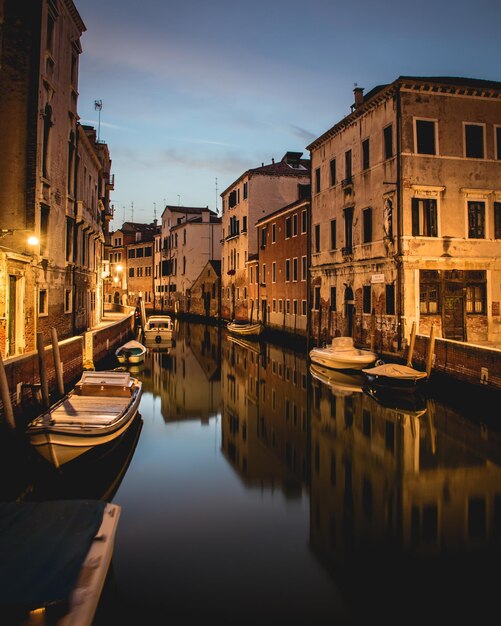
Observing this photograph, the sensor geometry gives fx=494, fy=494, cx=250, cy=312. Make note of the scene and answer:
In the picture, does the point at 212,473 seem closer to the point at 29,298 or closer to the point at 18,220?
the point at 29,298

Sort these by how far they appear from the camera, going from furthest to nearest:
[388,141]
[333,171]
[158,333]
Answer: [158,333], [333,171], [388,141]

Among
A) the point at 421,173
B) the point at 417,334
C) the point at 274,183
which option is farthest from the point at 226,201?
the point at 417,334

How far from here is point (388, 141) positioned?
18.4 meters

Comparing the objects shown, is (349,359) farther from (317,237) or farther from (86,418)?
(86,418)

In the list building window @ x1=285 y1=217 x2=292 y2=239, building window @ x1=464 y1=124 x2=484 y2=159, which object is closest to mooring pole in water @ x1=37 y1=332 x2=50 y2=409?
building window @ x1=464 y1=124 x2=484 y2=159

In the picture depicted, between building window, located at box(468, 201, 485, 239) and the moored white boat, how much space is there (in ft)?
43.9

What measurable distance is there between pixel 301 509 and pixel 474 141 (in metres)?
16.1

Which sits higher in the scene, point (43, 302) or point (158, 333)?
point (43, 302)

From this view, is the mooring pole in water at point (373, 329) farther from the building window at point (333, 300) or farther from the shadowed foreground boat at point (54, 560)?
the shadowed foreground boat at point (54, 560)

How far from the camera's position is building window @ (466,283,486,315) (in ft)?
58.5

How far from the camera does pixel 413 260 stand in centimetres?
1720

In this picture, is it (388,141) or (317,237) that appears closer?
(388,141)

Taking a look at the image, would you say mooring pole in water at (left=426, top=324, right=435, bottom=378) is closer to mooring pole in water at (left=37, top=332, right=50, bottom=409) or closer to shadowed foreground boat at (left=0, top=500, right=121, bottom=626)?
mooring pole in water at (left=37, top=332, right=50, bottom=409)

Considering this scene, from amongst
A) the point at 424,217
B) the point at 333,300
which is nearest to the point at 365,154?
the point at 424,217
